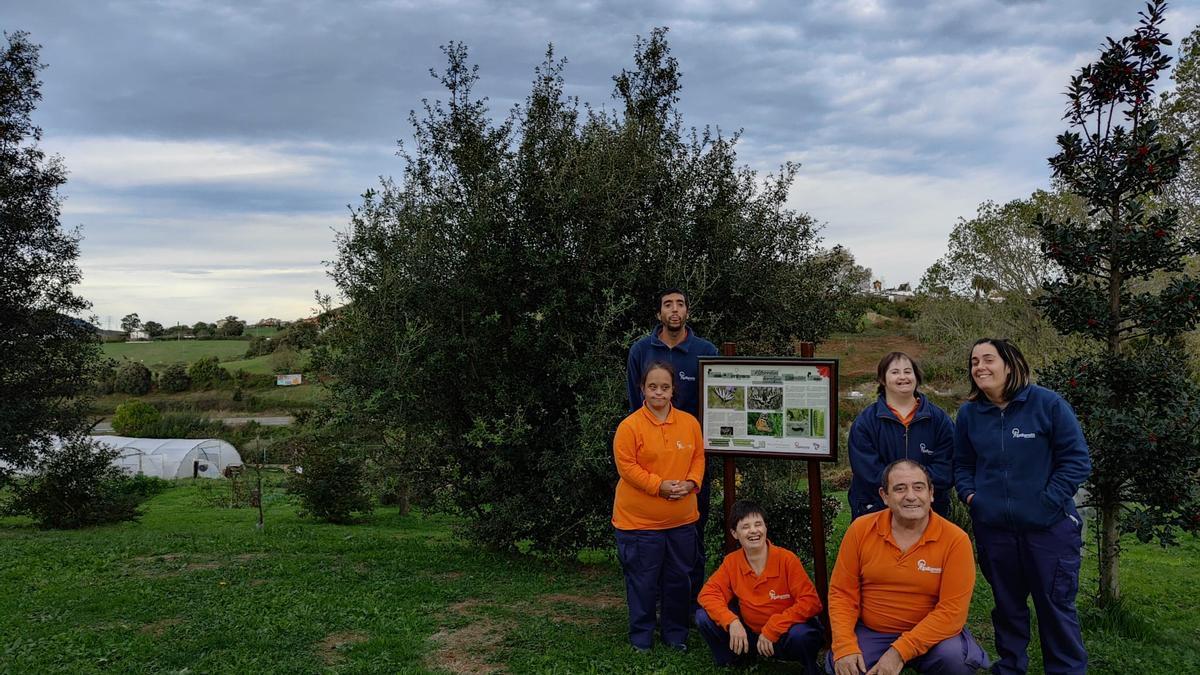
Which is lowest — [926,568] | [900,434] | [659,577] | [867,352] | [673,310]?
[659,577]

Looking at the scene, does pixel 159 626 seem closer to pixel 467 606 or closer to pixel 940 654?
pixel 467 606

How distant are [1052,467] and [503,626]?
4.15 metres

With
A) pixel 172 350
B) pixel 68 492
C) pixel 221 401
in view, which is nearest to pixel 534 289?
pixel 68 492

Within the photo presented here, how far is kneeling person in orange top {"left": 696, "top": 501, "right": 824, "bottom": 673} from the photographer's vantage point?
4.84 meters

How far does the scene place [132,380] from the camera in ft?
172

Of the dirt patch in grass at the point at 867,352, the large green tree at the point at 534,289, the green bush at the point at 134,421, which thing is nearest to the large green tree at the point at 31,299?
the large green tree at the point at 534,289

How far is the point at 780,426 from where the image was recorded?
5.77m

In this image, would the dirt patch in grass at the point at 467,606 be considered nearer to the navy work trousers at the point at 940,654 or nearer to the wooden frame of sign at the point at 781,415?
the wooden frame of sign at the point at 781,415

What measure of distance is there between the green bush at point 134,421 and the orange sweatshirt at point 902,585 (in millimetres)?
46373

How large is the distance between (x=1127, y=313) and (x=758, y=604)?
4298mm

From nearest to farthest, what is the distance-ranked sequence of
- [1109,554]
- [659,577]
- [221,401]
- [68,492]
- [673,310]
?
[659,577] < [673,310] < [1109,554] < [68,492] < [221,401]

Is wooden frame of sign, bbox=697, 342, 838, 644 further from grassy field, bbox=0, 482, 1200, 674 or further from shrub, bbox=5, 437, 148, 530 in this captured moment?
shrub, bbox=5, 437, 148, 530

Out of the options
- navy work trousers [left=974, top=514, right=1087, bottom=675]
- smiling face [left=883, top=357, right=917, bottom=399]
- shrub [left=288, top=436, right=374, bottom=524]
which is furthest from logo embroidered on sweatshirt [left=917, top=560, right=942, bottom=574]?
shrub [left=288, top=436, right=374, bottom=524]

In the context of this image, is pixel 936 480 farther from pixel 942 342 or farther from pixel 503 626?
pixel 942 342
